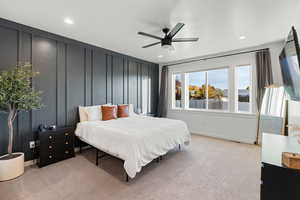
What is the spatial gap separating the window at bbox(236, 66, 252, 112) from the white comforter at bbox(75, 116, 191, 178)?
242cm

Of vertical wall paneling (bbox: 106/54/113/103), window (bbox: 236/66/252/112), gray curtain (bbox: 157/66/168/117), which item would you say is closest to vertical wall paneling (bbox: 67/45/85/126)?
vertical wall paneling (bbox: 106/54/113/103)

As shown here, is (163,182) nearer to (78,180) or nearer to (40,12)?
(78,180)

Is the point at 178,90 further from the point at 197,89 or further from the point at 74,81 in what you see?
the point at 74,81

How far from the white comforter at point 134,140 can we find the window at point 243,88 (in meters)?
2.42

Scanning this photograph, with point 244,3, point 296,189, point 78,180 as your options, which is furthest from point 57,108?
point 244,3

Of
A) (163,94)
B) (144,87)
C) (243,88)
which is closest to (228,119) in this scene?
(243,88)

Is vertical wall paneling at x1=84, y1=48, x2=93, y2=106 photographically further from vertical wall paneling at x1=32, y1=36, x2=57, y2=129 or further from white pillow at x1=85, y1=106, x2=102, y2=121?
vertical wall paneling at x1=32, y1=36, x2=57, y2=129

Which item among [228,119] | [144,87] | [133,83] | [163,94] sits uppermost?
[133,83]

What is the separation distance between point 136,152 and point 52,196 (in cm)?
124

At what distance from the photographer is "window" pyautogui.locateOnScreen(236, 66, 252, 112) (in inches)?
161

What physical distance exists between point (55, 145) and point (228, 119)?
4.66 meters

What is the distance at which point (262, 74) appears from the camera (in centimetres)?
367

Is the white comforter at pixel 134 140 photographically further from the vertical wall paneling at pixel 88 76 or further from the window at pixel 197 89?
the window at pixel 197 89

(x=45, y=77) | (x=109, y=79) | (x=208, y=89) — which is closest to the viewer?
(x=45, y=77)
